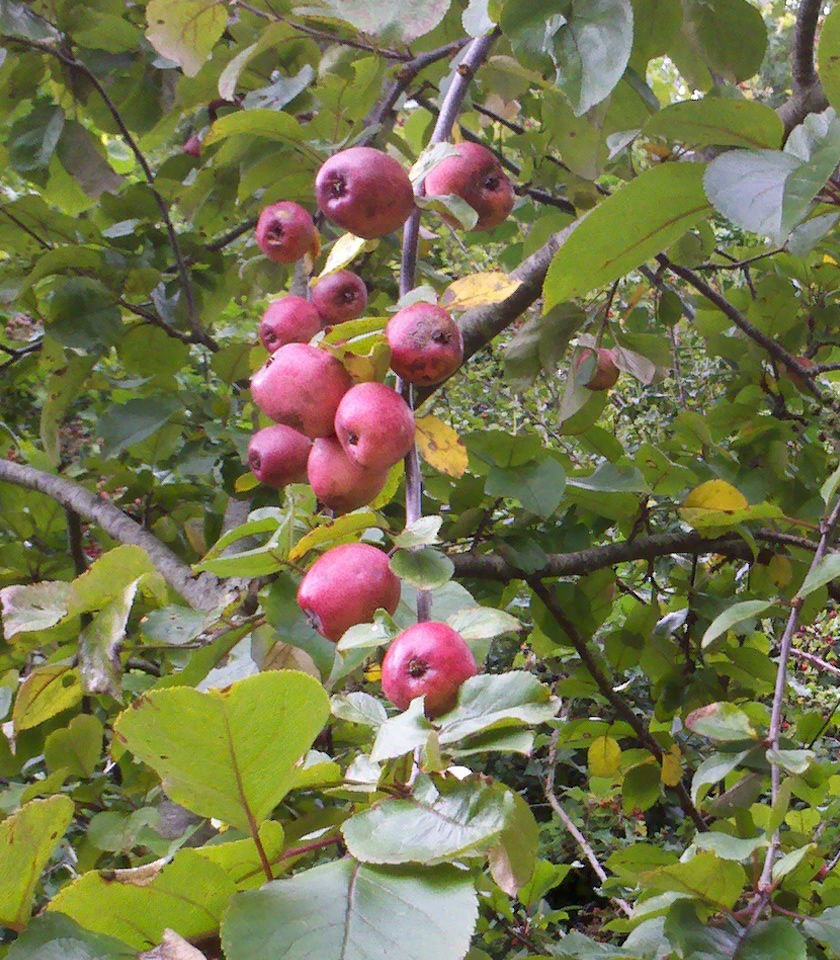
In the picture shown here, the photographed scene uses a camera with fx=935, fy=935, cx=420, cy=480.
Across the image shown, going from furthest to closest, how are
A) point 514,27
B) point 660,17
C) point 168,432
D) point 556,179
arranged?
point 168,432, point 556,179, point 660,17, point 514,27

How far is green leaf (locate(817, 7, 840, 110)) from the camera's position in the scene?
1.64ft

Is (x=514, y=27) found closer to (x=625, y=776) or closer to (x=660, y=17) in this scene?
(x=660, y=17)

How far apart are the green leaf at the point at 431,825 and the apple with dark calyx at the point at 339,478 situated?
23 centimetres

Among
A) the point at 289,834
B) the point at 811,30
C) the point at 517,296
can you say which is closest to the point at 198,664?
the point at 289,834

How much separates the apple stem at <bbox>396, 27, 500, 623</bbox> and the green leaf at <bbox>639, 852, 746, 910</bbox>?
248 mm

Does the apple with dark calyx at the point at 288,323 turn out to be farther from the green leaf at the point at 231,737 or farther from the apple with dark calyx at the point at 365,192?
the green leaf at the point at 231,737

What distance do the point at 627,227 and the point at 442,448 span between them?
0.67ft

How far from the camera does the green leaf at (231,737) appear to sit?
1.24ft

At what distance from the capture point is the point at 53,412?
1.45m

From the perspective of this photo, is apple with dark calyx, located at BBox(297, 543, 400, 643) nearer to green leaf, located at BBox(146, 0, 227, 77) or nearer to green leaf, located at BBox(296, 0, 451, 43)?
green leaf, located at BBox(296, 0, 451, 43)

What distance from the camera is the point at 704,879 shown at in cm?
63

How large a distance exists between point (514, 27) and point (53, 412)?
1.03 m

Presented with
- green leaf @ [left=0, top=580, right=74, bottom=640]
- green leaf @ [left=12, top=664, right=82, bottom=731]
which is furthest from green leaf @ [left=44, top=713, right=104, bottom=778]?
green leaf @ [left=0, top=580, right=74, bottom=640]

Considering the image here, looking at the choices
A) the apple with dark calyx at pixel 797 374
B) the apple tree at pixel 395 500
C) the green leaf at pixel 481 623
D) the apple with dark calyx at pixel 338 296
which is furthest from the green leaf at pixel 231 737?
the apple with dark calyx at pixel 797 374
